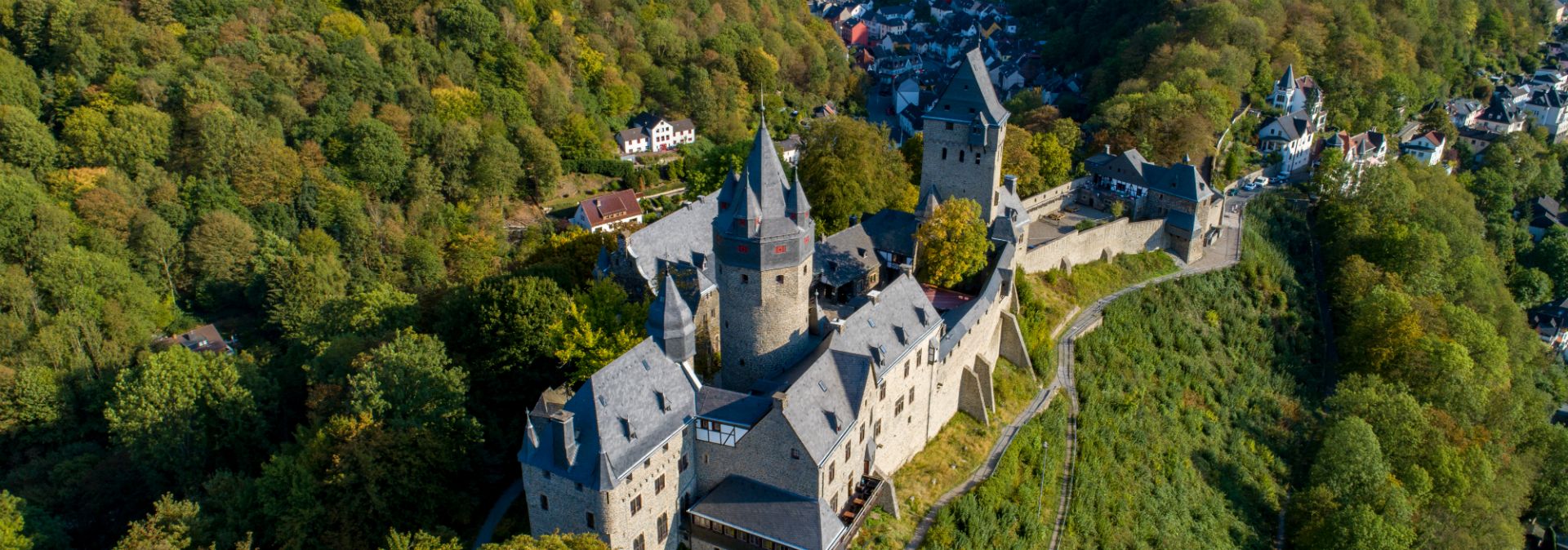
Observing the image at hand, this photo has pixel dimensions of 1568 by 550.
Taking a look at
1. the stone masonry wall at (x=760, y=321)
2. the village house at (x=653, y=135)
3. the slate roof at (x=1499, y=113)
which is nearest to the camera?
the stone masonry wall at (x=760, y=321)

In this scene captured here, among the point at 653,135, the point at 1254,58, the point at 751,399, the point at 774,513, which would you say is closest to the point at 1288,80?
the point at 1254,58

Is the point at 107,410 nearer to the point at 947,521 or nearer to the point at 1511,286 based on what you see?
the point at 947,521

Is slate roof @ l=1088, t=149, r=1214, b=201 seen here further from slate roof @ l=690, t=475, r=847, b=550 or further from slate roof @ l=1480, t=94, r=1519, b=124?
slate roof @ l=1480, t=94, r=1519, b=124

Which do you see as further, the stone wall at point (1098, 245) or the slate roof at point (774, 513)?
the stone wall at point (1098, 245)

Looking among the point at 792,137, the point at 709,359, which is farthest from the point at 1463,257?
the point at 709,359

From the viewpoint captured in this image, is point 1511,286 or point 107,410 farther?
point 1511,286

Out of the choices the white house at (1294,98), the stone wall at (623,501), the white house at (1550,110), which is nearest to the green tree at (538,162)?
the stone wall at (623,501)

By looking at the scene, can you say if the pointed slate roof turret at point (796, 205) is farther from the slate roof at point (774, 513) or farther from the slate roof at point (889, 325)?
the slate roof at point (774, 513)
